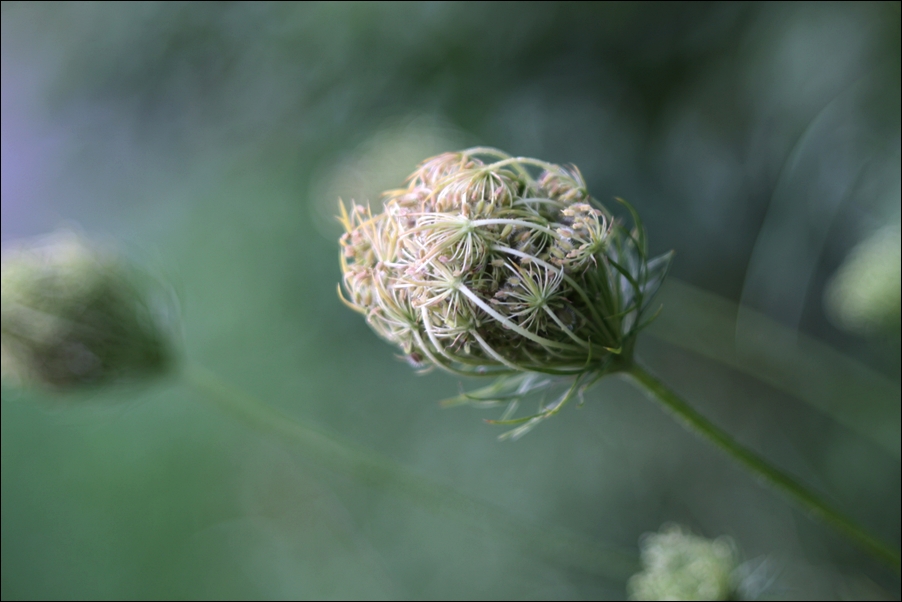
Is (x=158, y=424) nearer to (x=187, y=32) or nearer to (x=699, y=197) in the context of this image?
(x=187, y=32)

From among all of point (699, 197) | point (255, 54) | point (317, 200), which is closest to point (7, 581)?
point (317, 200)

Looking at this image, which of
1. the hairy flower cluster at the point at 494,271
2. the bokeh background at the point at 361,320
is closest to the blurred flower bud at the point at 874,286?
the bokeh background at the point at 361,320

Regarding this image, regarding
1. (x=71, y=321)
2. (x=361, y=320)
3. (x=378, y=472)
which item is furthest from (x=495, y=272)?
(x=361, y=320)

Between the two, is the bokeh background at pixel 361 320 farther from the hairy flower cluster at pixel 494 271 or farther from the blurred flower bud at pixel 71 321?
the hairy flower cluster at pixel 494 271

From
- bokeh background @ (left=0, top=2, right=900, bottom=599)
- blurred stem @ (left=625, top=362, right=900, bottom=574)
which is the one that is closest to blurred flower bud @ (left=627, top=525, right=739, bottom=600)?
bokeh background @ (left=0, top=2, right=900, bottom=599)

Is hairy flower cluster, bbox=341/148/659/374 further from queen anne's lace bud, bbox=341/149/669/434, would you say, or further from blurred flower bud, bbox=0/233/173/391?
blurred flower bud, bbox=0/233/173/391

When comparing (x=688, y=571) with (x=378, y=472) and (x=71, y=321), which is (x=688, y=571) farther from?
(x=71, y=321)
